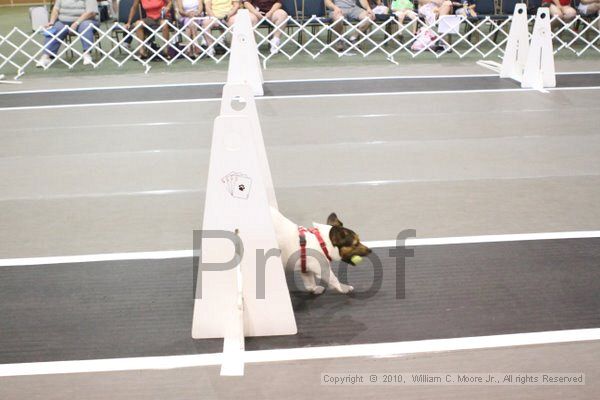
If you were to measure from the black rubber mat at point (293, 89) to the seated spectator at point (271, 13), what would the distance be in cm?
204

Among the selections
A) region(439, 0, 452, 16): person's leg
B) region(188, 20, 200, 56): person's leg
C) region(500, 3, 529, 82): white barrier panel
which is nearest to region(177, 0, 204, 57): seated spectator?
region(188, 20, 200, 56): person's leg

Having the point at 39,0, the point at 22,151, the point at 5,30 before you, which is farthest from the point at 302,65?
the point at 39,0

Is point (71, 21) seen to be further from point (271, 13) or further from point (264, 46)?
point (264, 46)

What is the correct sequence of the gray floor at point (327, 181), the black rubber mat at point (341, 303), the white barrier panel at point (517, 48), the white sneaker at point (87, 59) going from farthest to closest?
the white sneaker at point (87, 59) < the white barrier panel at point (517, 48) < the black rubber mat at point (341, 303) < the gray floor at point (327, 181)

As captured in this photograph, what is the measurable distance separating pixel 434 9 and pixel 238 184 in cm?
840

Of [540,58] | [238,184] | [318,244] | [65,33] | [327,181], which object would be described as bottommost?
[327,181]

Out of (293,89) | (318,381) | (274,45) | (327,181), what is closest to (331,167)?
(327,181)

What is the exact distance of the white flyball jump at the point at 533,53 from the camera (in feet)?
24.3

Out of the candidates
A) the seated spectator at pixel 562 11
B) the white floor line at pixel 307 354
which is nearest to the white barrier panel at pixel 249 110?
the white floor line at pixel 307 354

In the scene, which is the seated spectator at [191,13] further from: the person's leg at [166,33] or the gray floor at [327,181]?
the gray floor at [327,181]

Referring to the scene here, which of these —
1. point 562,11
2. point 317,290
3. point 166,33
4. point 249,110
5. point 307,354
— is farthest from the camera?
point 562,11

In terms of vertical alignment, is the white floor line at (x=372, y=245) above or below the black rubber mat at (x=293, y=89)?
below

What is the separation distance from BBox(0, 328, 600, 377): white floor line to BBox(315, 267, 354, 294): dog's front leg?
1.20ft

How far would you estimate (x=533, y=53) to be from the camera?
7.51 metres
